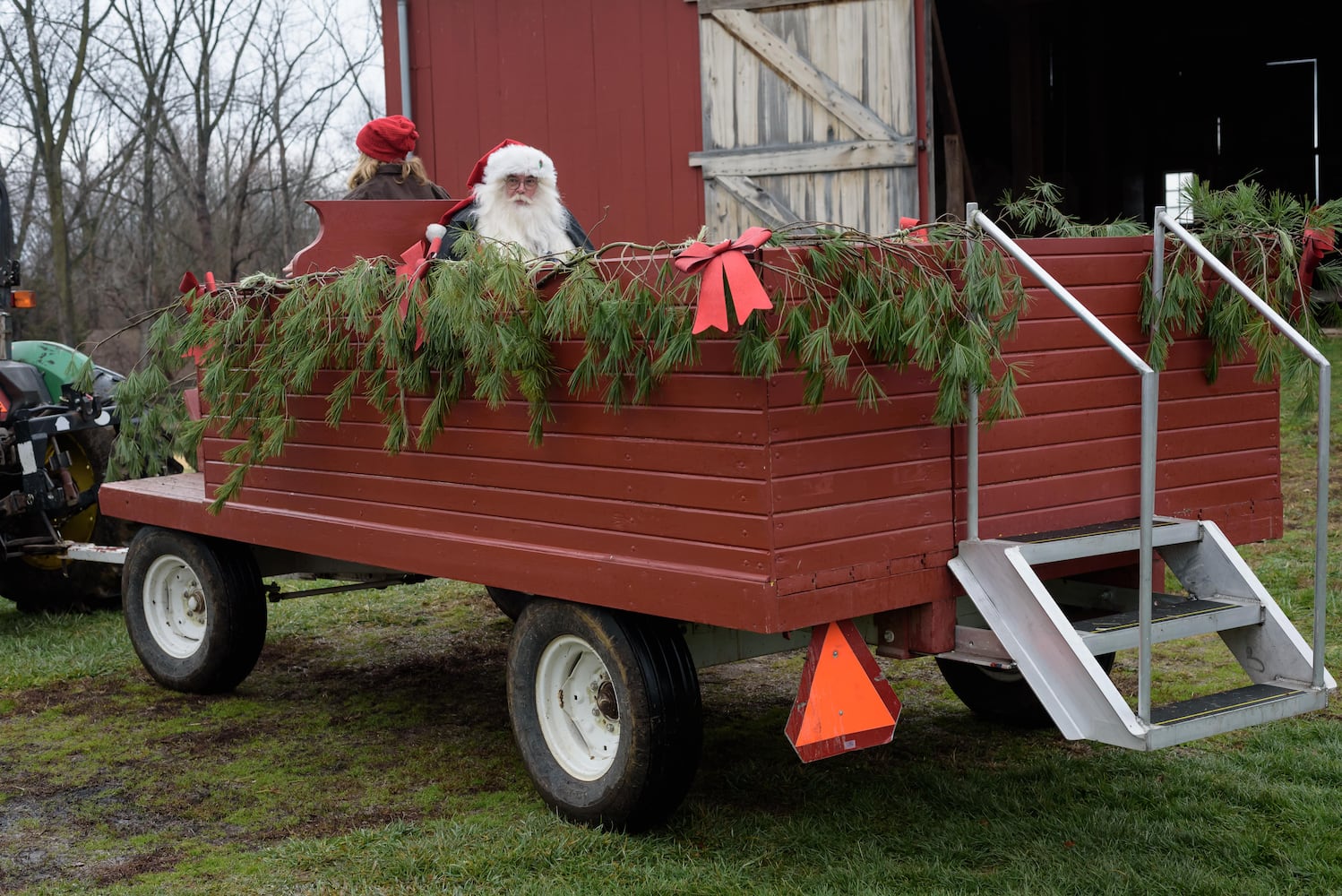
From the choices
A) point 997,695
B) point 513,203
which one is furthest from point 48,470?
point 997,695

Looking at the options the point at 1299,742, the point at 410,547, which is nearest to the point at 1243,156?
the point at 1299,742

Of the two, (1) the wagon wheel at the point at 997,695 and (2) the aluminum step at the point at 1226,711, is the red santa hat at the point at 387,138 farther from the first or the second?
(2) the aluminum step at the point at 1226,711

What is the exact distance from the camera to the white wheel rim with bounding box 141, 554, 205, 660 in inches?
234

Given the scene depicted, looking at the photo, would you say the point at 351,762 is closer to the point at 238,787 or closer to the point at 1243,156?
the point at 238,787

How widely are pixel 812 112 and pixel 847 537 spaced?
13.7ft

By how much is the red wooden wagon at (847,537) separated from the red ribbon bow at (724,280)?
0.26 meters

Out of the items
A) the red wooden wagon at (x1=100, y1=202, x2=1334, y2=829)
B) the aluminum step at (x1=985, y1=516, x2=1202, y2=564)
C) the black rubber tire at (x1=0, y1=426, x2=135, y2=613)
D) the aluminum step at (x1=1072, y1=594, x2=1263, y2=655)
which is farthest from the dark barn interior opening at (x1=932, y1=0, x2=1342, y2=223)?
the aluminum step at (x1=1072, y1=594, x2=1263, y2=655)

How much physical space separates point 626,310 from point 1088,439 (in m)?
1.44

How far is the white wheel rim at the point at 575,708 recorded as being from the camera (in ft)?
13.6

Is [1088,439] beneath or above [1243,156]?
beneath

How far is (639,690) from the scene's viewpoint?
3859mm

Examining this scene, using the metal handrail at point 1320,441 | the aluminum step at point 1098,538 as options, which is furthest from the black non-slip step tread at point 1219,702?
the aluminum step at point 1098,538

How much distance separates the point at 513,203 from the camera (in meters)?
5.16

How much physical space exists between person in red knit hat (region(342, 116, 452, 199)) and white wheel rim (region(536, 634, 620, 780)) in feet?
8.23
